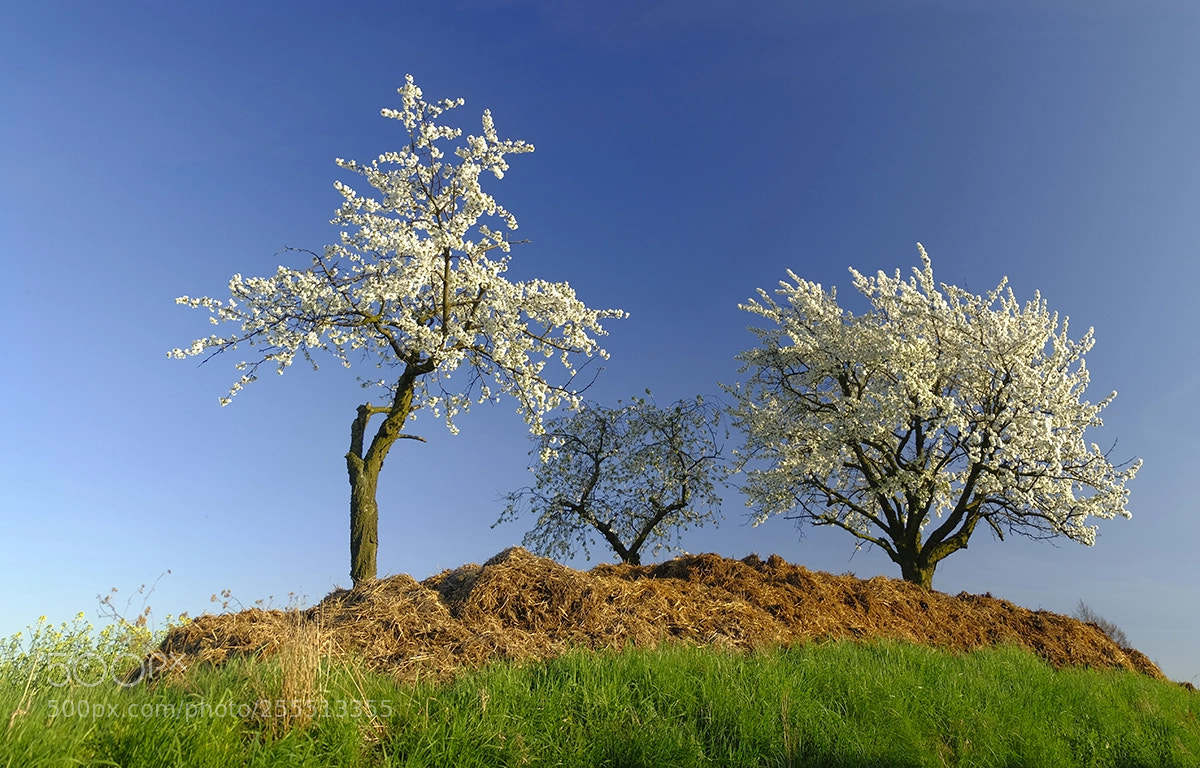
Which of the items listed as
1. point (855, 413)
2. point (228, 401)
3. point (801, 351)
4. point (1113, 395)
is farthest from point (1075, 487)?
point (228, 401)

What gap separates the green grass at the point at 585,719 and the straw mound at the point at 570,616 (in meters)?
0.71

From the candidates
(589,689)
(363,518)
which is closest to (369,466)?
(363,518)

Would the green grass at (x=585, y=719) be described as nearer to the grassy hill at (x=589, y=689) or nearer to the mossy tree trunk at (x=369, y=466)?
the grassy hill at (x=589, y=689)

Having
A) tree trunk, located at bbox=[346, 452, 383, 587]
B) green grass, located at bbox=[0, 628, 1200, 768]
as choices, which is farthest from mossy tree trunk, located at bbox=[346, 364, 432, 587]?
green grass, located at bbox=[0, 628, 1200, 768]

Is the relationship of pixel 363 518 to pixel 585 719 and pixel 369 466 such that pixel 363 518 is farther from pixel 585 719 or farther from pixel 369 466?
pixel 585 719

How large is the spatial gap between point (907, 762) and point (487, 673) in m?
3.66

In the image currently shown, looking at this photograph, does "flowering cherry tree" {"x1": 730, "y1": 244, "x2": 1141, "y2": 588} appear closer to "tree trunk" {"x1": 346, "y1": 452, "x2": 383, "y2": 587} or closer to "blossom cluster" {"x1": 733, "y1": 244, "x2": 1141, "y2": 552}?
"blossom cluster" {"x1": 733, "y1": 244, "x2": 1141, "y2": 552}

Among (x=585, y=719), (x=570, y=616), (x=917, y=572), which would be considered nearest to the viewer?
(x=585, y=719)

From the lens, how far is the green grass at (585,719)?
462 centimetres

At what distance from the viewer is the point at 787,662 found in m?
7.67

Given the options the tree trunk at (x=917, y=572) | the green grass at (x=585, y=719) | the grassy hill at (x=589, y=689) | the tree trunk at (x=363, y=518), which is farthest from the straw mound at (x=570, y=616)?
the tree trunk at (x=917, y=572)

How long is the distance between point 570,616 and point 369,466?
6.47 meters

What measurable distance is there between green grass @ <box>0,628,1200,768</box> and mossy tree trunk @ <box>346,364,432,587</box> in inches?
249

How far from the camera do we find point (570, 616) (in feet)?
27.0
